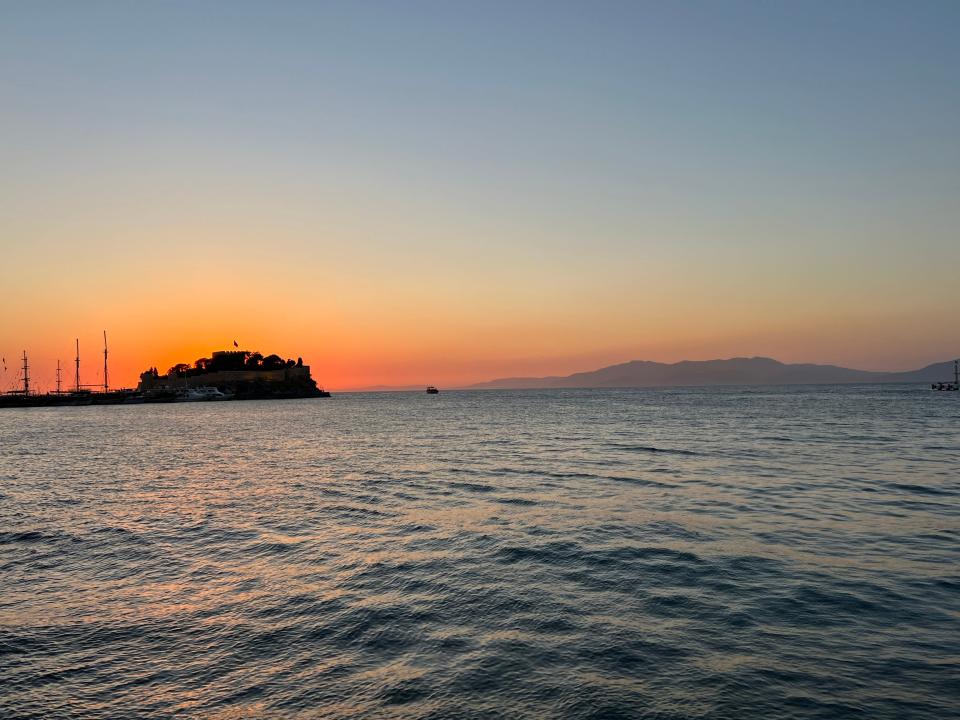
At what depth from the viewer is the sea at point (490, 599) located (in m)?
9.67

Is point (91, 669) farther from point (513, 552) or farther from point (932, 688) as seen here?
point (932, 688)

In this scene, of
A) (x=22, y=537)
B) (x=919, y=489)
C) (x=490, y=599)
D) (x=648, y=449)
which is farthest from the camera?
(x=648, y=449)

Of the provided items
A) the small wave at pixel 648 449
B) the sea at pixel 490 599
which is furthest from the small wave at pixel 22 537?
the small wave at pixel 648 449

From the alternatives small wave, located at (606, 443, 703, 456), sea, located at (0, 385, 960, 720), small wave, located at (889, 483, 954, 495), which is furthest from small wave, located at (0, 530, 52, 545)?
small wave, located at (606, 443, 703, 456)

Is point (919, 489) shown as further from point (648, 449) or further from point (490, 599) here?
point (490, 599)

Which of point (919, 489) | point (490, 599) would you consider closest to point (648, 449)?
point (919, 489)

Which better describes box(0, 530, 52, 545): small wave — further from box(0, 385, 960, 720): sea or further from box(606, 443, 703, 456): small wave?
box(606, 443, 703, 456): small wave

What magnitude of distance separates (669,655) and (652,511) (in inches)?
542

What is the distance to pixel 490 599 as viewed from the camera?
14328mm

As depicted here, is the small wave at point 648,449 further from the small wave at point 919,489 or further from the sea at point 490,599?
the small wave at point 919,489

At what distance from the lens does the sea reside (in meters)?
9.67

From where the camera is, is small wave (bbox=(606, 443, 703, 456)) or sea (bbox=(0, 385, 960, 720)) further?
small wave (bbox=(606, 443, 703, 456))

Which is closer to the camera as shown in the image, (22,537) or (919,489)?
(22,537)

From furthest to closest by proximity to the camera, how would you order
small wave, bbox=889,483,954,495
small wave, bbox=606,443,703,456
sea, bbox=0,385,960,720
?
1. small wave, bbox=606,443,703,456
2. small wave, bbox=889,483,954,495
3. sea, bbox=0,385,960,720
